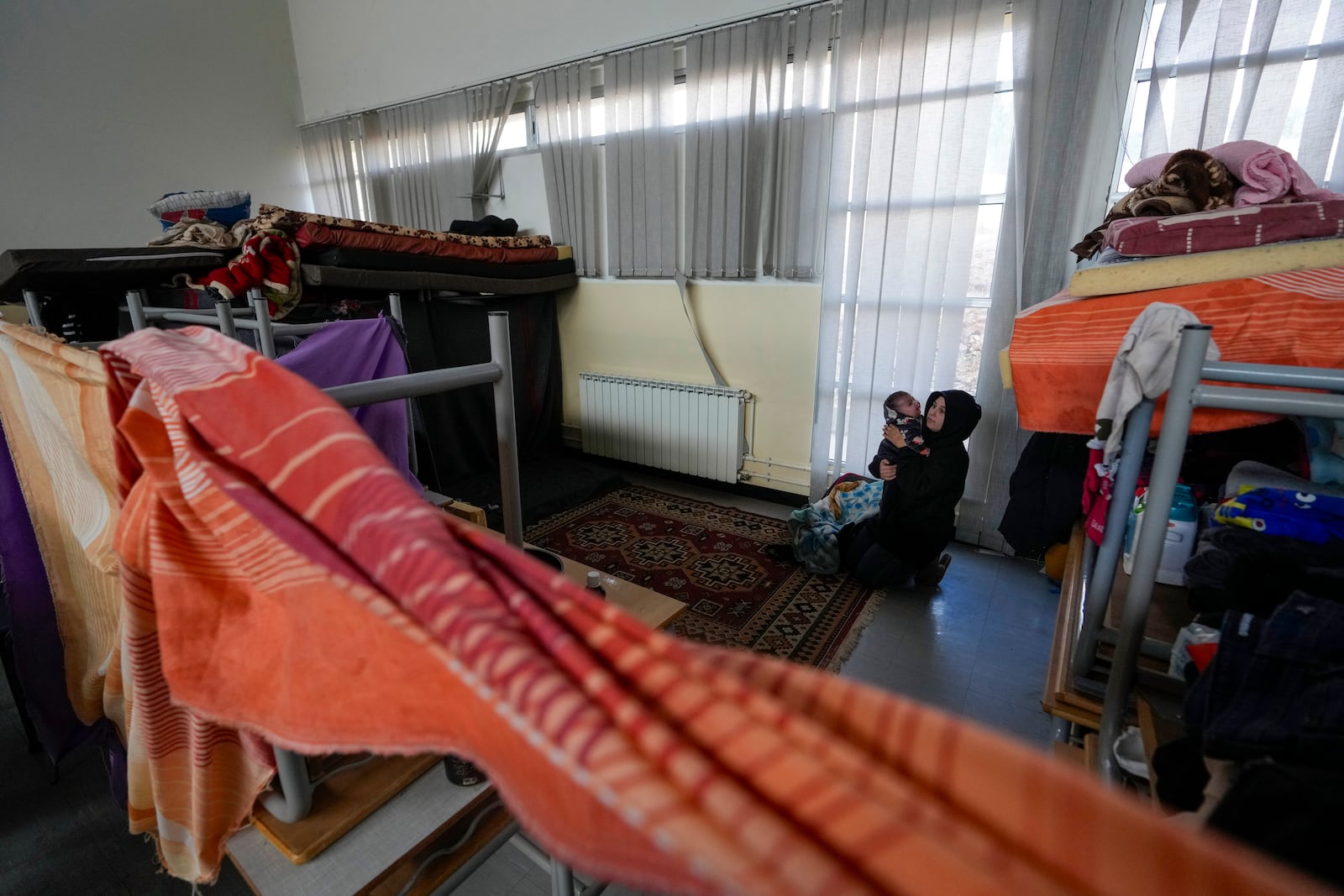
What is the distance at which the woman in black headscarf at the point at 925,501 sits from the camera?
2.14 meters

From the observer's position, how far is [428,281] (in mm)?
2803

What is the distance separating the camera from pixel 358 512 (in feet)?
1.25

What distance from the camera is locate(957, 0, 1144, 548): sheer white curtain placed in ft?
6.35

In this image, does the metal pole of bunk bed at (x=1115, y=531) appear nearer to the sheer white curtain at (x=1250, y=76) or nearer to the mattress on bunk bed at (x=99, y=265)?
the sheer white curtain at (x=1250, y=76)

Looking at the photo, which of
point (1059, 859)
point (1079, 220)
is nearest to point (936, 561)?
point (1079, 220)

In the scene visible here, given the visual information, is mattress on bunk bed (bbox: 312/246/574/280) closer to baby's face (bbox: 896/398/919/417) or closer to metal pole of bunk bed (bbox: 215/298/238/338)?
metal pole of bunk bed (bbox: 215/298/238/338)

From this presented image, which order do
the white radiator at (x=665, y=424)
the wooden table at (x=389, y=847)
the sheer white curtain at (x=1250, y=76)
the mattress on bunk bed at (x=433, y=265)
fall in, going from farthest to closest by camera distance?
the white radiator at (x=665, y=424) → the mattress on bunk bed at (x=433, y=265) → the sheer white curtain at (x=1250, y=76) → the wooden table at (x=389, y=847)

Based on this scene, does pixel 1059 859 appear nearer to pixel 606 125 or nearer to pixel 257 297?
pixel 257 297

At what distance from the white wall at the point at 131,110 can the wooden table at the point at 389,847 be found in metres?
4.41

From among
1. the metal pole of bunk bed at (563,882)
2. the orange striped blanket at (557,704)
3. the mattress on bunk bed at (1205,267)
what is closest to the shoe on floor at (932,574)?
the mattress on bunk bed at (1205,267)

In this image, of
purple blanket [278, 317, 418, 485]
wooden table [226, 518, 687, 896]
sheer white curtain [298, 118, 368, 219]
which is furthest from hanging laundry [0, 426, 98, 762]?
sheer white curtain [298, 118, 368, 219]

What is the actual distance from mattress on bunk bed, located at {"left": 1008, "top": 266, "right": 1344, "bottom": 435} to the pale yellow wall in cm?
155

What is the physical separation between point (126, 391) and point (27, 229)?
4.29m

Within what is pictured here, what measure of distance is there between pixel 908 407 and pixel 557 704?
224cm
